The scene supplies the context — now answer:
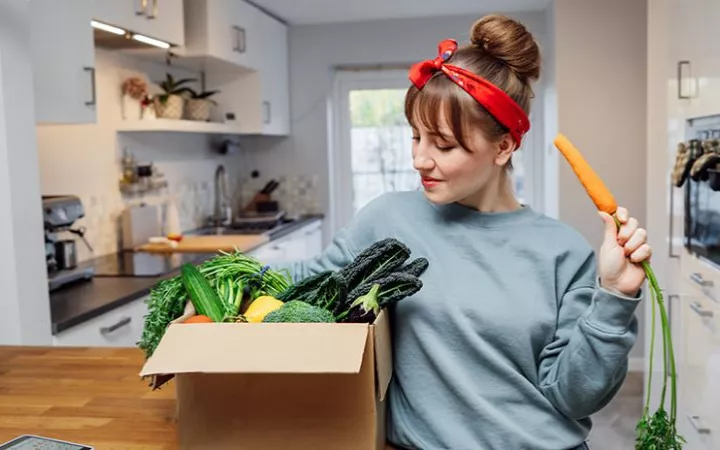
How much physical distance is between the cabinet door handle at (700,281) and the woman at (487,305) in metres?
1.41

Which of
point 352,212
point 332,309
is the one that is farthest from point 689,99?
point 352,212

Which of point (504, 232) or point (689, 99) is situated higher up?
point (689, 99)

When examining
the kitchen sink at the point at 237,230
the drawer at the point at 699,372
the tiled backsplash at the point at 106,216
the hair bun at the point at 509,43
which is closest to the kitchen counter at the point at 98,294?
the tiled backsplash at the point at 106,216

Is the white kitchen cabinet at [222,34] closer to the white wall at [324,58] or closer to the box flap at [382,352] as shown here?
the white wall at [324,58]

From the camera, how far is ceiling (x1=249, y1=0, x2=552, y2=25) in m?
4.73

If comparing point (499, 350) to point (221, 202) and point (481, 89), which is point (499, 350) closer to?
point (481, 89)

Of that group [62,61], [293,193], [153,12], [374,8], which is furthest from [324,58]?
[62,61]

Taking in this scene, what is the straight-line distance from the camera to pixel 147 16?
3211mm

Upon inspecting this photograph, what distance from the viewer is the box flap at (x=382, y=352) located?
0.99m

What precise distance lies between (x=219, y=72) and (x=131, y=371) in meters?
3.57

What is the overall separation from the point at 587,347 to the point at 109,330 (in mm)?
1870

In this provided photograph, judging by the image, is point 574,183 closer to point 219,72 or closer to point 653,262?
point 653,262

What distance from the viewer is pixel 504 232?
122 centimetres

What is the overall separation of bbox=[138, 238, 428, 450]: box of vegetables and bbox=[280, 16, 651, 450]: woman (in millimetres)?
75
